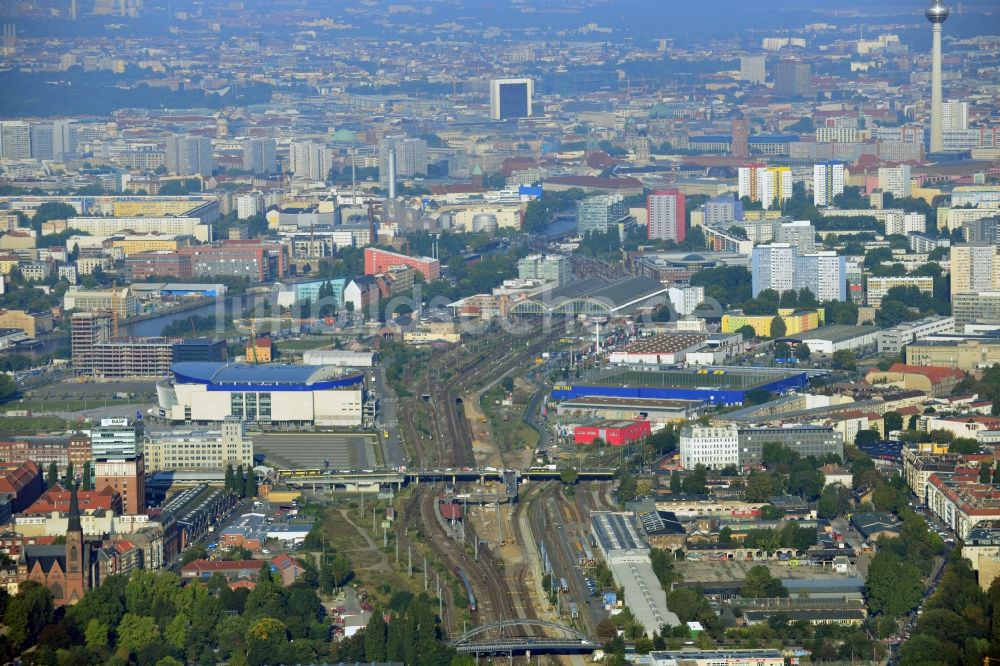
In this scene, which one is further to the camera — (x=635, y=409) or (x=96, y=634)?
(x=635, y=409)

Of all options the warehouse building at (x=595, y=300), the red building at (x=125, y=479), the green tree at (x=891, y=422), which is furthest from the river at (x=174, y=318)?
the green tree at (x=891, y=422)

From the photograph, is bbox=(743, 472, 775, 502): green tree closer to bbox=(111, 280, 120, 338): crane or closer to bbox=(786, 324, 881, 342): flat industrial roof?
bbox=(786, 324, 881, 342): flat industrial roof

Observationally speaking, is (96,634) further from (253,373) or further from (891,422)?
(891,422)

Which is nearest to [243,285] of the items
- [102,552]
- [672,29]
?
[102,552]

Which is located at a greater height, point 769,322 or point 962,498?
point 769,322

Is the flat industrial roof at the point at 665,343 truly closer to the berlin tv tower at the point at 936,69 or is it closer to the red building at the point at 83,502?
the red building at the point at 83,502

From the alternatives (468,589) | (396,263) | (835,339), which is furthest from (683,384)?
(396,263)

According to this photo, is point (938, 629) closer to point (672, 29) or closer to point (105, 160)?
point (105, 160)

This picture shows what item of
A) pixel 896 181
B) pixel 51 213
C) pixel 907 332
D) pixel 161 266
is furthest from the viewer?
pixel 896 181
